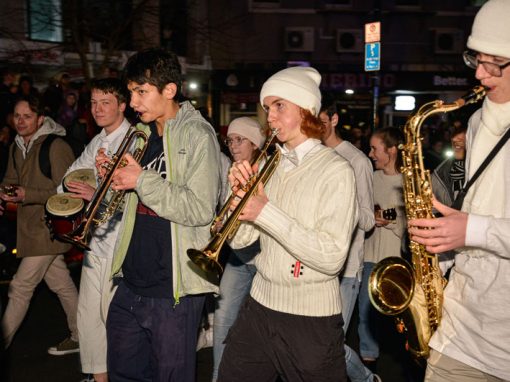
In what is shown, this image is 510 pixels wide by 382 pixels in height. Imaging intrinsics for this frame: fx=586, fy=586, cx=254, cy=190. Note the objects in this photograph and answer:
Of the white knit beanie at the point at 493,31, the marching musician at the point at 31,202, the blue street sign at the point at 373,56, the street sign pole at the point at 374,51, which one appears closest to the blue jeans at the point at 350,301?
the white knit beanie at the point at 493,31

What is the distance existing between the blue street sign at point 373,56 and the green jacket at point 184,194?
9350 millimetres

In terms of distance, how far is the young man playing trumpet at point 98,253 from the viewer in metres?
4.41

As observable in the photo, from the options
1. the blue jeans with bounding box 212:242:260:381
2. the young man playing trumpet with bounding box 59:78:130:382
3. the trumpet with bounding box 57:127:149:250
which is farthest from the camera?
the blue jeans with bounding box 212:242:260:381

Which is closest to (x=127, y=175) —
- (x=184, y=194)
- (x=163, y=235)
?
(x=184, y=194)

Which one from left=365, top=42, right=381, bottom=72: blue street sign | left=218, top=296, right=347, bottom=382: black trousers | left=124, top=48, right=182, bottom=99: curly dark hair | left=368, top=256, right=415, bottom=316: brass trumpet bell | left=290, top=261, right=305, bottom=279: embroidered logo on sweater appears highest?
left=365, top=42, right=381, bottom=72: blue street sign

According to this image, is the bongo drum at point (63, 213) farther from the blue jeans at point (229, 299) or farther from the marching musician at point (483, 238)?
the marching musician at point (483, 238)

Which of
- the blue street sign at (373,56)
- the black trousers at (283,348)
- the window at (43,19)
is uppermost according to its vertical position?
the window at (43,19)

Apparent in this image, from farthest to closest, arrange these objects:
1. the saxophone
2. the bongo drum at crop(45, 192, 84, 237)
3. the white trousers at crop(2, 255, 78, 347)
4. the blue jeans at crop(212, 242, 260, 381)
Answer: the white trousers at crop(2, 255, 78, 347), the blue jeans at crop(212, 242, 260, 381), the bongo drum at crop(45, 192, 84, 237), the saxophone

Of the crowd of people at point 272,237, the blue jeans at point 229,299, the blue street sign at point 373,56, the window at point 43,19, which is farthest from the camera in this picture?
the window at point 43,19

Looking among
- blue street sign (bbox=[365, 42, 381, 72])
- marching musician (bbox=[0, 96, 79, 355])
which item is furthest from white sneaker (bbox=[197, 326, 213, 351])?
blue street sign (bbox=[365, 42, 381, 72])

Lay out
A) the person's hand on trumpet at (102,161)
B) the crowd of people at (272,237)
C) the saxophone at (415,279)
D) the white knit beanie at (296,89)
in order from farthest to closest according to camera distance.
→ the person's hand on trumpet at (102,161) → the white knit beanie at (296,89) → the saxophone at (415,279) → the crowd of people at (272,237)

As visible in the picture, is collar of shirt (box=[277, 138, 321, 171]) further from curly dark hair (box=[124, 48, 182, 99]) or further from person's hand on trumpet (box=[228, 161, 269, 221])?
curly dark hair (box=[124, 48, 182, 99])

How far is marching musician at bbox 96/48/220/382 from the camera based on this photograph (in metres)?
3.25

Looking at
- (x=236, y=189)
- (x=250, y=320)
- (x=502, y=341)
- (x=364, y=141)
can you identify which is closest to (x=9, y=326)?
(x=250, y=320)
